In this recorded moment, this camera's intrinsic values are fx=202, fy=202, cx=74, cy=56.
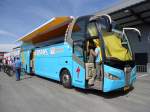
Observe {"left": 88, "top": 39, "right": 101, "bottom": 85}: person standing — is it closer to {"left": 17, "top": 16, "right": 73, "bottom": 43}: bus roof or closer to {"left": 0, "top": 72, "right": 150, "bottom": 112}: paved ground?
{"left": 0, "top": 72, "right": 150, "bottom": 112}: paved ground

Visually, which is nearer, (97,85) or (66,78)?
(97,85)

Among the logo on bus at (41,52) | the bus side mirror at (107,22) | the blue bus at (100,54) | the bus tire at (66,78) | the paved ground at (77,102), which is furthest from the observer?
the logo on bus at (41,52)

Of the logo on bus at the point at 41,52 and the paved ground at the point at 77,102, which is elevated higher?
the logo on bus at the point at 41,52

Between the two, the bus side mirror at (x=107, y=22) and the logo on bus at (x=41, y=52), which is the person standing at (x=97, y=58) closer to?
the bus side mirror at (x=107, y=22)

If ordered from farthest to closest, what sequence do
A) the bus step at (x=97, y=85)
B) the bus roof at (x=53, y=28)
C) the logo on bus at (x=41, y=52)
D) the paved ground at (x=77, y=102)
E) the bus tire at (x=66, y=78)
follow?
the logo on bus at (x=41, y=52), the bus roof at (x=53, y=28), the bus tire at (x=66, y=78), the bus step at (x=97, y=85), the paved ground at (x=77, y=102)

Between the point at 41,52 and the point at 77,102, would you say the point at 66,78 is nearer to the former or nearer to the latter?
the point at 77,102

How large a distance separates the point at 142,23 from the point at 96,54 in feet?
46.7

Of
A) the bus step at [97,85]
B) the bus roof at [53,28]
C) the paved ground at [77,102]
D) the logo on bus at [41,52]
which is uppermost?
the bus roof at [53,28]

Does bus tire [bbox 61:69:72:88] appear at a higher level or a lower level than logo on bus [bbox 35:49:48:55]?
lower

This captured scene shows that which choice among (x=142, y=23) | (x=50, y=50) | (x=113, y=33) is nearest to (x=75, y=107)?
(x=113, y=33)

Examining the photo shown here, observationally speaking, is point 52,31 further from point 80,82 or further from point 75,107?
point 75,107

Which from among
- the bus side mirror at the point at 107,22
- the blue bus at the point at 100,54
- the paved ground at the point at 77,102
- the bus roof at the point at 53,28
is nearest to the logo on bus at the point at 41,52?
the bus roof at the point at 53,28

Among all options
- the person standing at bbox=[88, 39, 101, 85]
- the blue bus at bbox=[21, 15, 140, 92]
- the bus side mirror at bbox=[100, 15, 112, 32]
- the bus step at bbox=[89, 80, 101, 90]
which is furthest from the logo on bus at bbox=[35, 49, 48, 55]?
the bus side mirror at bbox=[100, 15, 112, 32]

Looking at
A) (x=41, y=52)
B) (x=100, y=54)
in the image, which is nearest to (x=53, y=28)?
(x=41, y=52)
